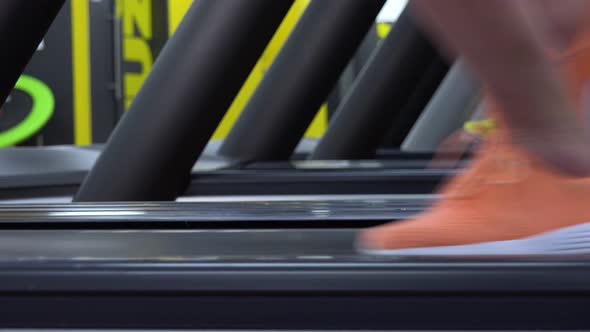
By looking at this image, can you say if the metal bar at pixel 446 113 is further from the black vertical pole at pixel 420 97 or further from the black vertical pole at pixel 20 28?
the black vertical pole at pixel 20 28

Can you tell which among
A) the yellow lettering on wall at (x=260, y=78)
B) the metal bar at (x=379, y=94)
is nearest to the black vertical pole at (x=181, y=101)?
the metal bar at (x=379, y=94)

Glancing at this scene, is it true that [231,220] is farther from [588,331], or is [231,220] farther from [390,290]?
[588,331]

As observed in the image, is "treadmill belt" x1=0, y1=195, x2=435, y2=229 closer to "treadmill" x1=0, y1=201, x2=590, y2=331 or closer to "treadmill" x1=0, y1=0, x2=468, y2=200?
"treadmill" x1=0, y1=201, x2=590, y2=331

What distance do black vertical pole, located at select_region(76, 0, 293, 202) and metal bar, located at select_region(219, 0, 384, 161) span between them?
0.83 m

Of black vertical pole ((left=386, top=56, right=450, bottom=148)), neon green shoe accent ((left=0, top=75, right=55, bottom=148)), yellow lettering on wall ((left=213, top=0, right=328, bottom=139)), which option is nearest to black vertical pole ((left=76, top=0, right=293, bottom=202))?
black vertical pole ((left=386, top=56, right=450, bottom=148))

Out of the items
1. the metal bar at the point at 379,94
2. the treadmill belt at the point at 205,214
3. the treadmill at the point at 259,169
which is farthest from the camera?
the metal bar at the point at 379,94

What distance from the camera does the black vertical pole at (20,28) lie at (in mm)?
1592

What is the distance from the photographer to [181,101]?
1892 mm

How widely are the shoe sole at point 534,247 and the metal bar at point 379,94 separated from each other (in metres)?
2.69

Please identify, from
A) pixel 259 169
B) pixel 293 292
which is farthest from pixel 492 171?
pixel 259 169

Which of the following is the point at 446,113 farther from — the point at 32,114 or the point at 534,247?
the point at 534,247

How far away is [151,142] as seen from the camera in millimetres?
1871

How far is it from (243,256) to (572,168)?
0.39m

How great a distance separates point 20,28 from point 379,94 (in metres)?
2.12
